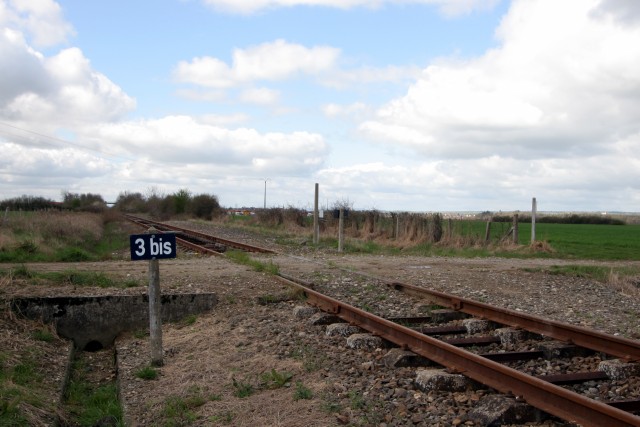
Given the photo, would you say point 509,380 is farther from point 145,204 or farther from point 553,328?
point 145,204

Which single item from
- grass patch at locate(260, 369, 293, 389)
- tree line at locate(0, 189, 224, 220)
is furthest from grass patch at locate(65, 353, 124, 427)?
tree line at locate(0, 189, 224, 220)

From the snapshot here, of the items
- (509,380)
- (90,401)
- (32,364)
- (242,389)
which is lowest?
(90,401)

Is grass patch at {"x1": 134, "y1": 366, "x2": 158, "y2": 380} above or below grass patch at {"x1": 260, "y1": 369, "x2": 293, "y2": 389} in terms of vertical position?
below

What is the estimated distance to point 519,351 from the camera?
22.7 feet

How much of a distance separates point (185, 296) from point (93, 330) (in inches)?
57.8

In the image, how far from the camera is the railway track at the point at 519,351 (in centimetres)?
466

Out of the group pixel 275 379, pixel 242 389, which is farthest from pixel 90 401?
pixel 275 379

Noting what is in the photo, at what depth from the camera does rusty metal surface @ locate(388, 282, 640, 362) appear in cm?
641

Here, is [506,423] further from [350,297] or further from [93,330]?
[93,330]

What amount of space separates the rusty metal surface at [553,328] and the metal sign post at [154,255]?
14.0 ft

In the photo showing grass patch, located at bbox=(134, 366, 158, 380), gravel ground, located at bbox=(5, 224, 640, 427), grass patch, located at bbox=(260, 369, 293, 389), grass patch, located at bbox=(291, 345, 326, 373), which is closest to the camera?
gravel ground, located at bbox=(5, 224, 640, 427)

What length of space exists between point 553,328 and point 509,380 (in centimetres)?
236

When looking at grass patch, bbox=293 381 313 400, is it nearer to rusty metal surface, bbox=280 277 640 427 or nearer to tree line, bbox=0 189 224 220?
rusty metal surface, bbox=280 277 640 427

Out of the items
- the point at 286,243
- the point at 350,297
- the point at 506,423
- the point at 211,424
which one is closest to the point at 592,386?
the point at 506,423
